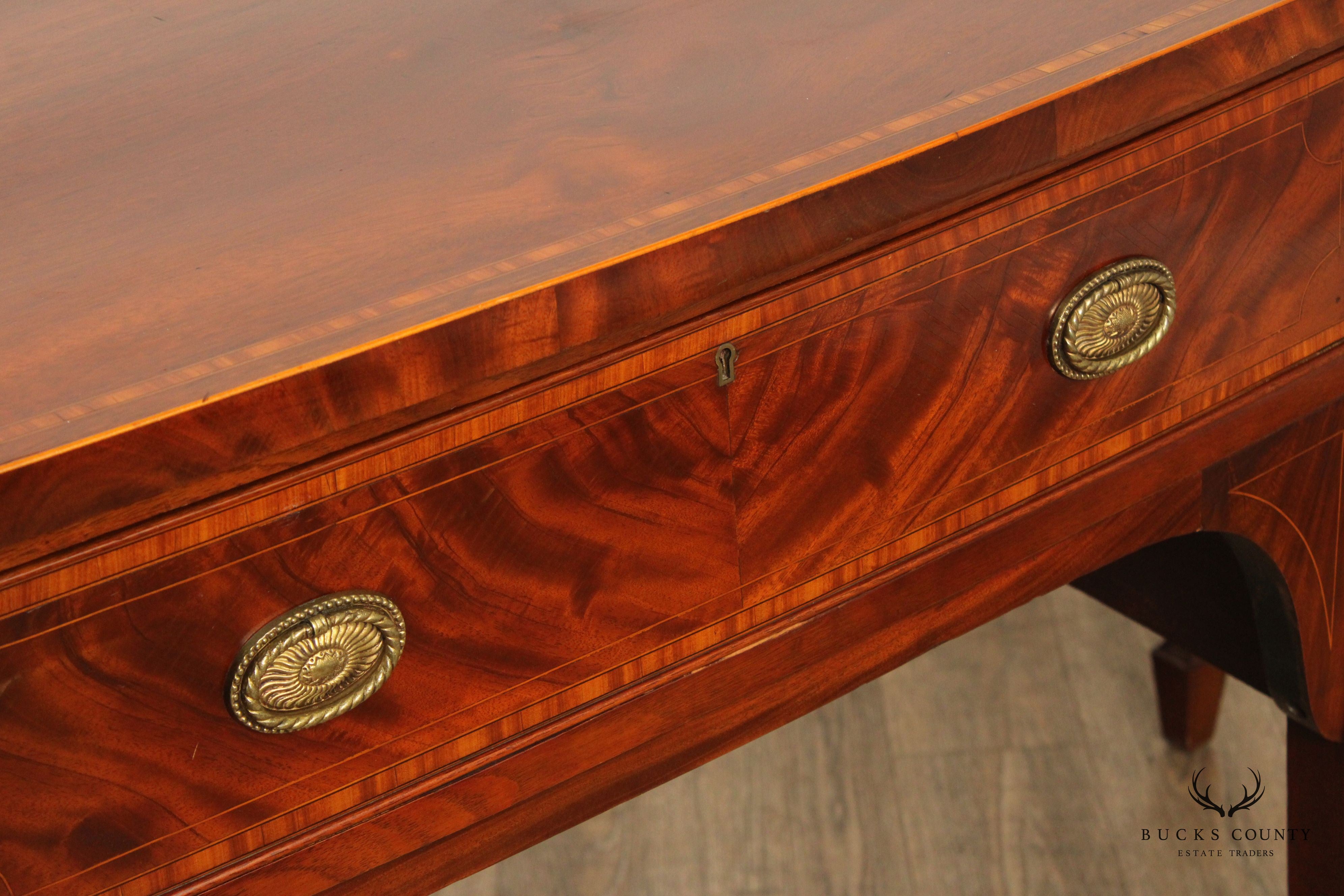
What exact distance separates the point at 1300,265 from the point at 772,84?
10.4 inches

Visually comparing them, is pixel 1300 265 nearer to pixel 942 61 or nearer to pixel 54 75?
pixel 942 61

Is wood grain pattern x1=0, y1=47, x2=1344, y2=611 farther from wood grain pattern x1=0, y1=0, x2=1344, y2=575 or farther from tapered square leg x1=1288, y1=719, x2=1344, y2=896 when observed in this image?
tapered square leg x1=1288, y1=719, x2=1344, y2=896

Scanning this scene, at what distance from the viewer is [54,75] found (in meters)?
0.61

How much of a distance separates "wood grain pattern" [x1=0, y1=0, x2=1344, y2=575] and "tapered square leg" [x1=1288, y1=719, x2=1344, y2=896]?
435 mm

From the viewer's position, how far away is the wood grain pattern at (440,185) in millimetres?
402

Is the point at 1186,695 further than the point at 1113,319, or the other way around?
the point at 1186,695

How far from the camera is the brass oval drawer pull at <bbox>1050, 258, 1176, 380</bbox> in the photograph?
1.81 ft

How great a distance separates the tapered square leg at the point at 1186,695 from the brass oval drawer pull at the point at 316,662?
904 millimetres

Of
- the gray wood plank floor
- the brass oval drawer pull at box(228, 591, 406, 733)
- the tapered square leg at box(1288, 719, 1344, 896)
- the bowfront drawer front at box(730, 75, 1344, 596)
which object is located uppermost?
the gray wood plank floor

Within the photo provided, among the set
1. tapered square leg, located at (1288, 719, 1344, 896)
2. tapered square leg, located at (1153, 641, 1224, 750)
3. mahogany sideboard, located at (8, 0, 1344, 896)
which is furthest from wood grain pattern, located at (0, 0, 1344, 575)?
tapered square leg, located at (1153, 641, 1224, 750)

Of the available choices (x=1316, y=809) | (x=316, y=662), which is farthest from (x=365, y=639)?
(x=1316, y=809)

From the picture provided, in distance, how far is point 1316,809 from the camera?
2.71 feet

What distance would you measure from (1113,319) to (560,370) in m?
0.24

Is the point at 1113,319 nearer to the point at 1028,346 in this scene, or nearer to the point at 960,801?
the point at 1028,346
